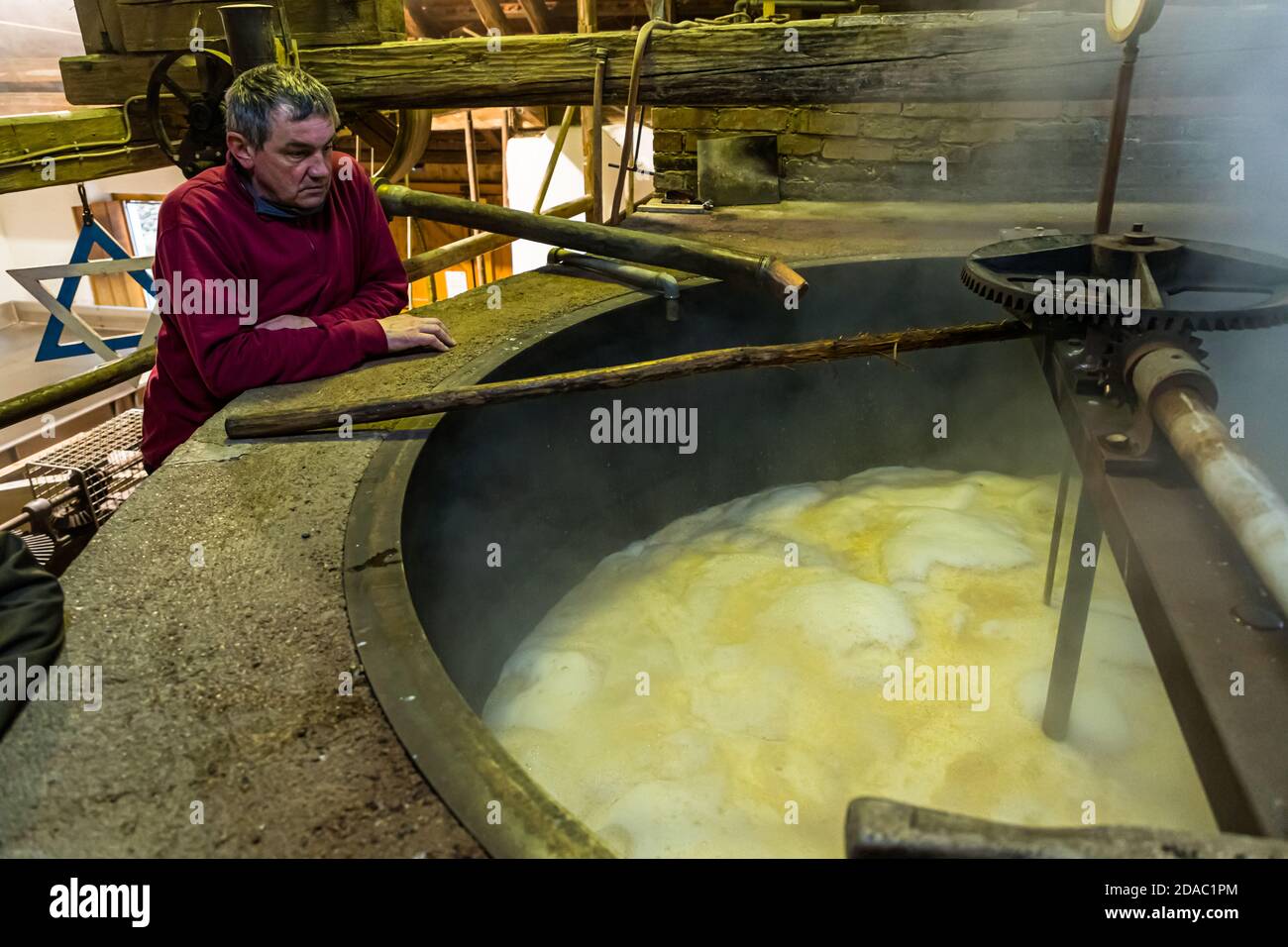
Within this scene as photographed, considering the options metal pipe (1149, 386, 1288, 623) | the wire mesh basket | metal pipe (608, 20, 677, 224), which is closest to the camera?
metal pipe (1149, 386, 1288, 623)

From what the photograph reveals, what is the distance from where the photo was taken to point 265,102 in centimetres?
253

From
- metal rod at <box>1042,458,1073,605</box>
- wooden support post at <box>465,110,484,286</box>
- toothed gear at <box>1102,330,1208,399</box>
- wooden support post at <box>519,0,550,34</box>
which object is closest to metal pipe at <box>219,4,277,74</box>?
toothed gear at <box>1102,330,1208,399</box>

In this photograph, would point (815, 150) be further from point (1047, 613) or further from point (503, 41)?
point (1047, 613)

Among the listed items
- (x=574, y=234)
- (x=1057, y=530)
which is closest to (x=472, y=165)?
(x=574, y=234)

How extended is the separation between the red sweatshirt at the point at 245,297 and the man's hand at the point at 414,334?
0.13 ft

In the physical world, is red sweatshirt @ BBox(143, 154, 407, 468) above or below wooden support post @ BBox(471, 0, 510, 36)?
below

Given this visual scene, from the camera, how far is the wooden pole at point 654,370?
2.34 metres

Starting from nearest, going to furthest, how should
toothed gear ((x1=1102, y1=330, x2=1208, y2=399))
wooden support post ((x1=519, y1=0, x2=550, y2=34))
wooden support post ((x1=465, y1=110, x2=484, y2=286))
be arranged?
toothed gear ((x1=1102, y1=330, x2=1208, y2=399)) < wooden support post ((x1=519, y1=0, x2=550, y2=34)) < wooden support post ((x1=465, y1=110, x2=484, y2=286))

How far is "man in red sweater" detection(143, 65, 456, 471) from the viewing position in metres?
2.56

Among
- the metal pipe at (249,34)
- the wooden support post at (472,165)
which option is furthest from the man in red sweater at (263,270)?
the wooden support post at (472,165)

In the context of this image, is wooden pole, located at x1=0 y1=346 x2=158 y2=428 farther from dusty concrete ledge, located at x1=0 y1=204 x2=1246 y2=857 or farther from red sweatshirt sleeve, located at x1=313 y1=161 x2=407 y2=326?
dusty concrete ledge, located at x1=0 y1=204 x2=1246 y2=857

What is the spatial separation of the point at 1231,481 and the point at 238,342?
2544mm

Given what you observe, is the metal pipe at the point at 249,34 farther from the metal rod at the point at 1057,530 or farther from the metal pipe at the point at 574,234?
the metal rod at the point at 1057,530
